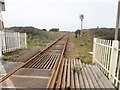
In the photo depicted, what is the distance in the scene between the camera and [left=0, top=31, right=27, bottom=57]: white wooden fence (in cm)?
802

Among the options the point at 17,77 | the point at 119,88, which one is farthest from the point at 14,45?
the point at 119,88

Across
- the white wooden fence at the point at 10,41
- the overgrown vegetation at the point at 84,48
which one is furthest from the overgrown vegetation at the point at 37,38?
the overgrown vegetation at the point at 84,48

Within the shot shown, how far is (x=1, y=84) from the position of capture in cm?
334

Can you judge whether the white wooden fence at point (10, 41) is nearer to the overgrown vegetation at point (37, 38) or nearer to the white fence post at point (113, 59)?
the overgrown vegetation at point (37, 38)

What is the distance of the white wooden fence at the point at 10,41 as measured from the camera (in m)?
8.02

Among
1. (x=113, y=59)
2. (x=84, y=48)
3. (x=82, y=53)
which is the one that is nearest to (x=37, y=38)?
(x=84, y=48)

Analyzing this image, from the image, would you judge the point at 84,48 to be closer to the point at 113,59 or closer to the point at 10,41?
the point at 10,41

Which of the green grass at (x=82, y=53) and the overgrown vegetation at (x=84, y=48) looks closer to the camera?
the green grass at (x=82, y=53)

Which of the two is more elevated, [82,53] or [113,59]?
[113,59]

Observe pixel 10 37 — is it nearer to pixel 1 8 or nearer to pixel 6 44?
pixel 6 44

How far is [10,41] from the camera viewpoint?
8984 millimetres

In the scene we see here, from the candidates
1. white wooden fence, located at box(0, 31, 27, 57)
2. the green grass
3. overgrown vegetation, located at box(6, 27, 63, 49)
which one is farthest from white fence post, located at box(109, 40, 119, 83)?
overgrown vegetation, located at box(6, 27, 63, 49)

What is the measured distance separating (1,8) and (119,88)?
532 centimetres

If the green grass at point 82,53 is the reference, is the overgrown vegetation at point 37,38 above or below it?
above
